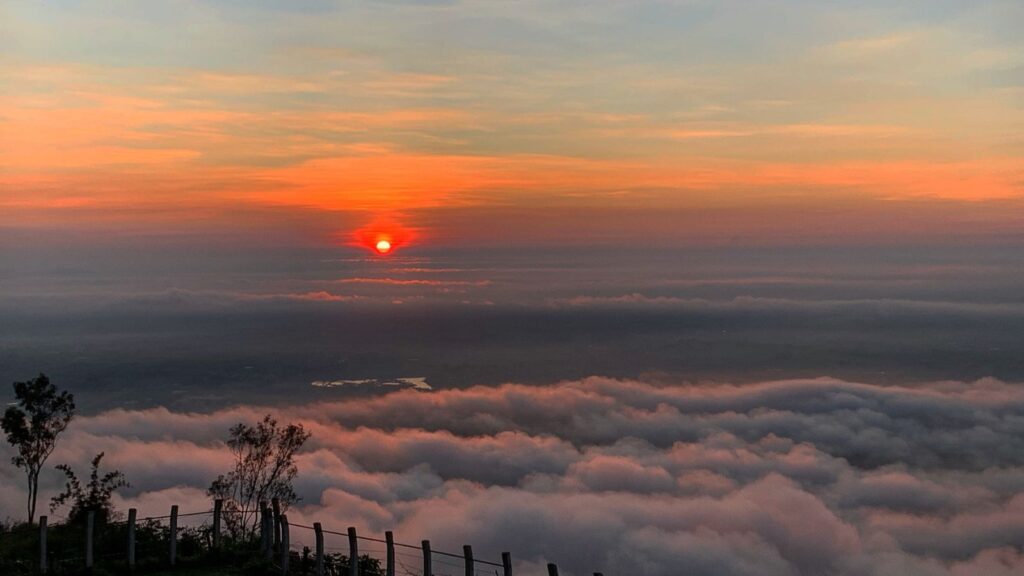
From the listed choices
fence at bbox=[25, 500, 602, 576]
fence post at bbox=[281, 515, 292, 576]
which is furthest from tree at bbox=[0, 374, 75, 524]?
fence post at bbox=[281, 515, 292, 576]

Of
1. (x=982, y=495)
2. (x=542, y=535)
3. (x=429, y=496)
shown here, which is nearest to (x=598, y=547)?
(x=542, y=535)

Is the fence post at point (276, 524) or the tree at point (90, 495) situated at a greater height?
the tree at point (90, 495)

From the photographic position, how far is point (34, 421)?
3691 cm

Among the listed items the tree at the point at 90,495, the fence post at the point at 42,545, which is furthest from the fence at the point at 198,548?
the tree at the point at 90,495

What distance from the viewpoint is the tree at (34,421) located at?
36.4 metres

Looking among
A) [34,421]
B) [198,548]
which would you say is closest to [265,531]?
[198,548]

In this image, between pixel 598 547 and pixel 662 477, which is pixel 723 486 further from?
pixel 598 547

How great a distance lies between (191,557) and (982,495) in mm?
197959

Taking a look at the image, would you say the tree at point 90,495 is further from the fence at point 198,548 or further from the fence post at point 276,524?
the fence post at point 276,524

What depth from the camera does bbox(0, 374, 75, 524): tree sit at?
36.4 meters

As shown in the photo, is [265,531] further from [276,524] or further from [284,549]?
[284,549]

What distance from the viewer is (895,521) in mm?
173625

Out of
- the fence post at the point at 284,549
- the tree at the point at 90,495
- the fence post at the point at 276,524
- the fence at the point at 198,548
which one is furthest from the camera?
the tree at the point at 90,495

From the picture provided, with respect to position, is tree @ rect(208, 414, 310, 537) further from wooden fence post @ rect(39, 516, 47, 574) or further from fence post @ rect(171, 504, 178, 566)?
wooden fence post @ rect(39, 516, 47, 574)
